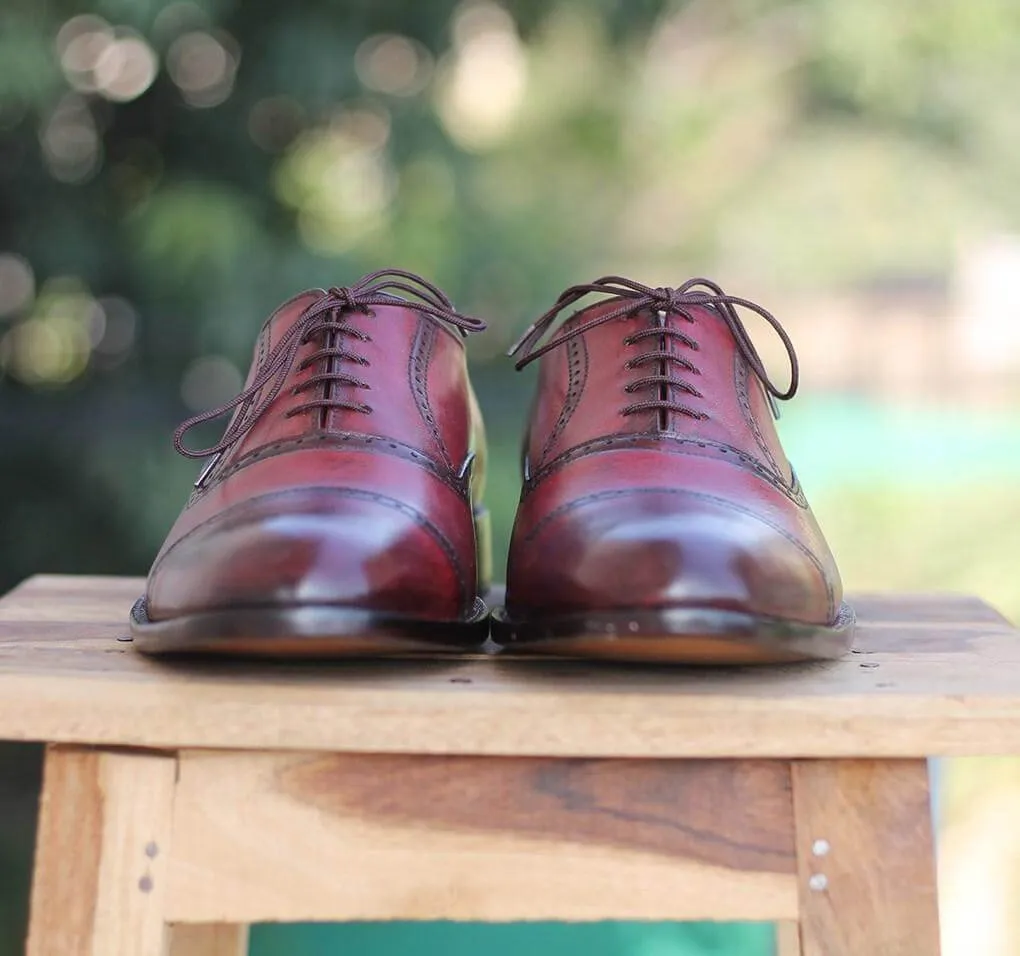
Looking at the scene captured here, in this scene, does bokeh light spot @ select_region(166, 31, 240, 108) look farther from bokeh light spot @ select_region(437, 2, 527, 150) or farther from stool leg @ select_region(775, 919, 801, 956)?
stool leg @ select_region(775, 919, 801, 956)

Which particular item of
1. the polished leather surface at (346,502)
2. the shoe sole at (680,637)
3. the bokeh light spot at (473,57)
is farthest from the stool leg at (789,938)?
the bokeh light spot at (473,57)

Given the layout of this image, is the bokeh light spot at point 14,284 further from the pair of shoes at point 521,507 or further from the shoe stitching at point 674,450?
the shoe stitching at point 674,450

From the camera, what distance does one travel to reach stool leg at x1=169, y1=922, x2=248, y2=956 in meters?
0.62

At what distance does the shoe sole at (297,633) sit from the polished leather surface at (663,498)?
2.6 inches

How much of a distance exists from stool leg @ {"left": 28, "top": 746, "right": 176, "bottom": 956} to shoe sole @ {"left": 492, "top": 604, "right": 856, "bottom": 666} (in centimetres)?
21

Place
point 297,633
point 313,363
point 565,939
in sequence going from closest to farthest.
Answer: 1. point 297,633
2. point 313,363
3. point 565,939

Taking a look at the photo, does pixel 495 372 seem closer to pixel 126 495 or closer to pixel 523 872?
pixel 126 495

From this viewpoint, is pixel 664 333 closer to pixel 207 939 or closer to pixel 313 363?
pixel 313 363

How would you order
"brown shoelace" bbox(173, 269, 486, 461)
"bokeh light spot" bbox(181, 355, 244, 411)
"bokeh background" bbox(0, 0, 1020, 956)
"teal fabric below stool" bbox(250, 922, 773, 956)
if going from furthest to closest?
"bokeh light spot" bbox(181, 355, 244, 411) → "bokeh background" bbox(0, 0, 1020, 956) → "teal fabric below stool" bbox(250, 922, 773, 956) → "brown shoelace" bbox(173, 269, 486, 461)

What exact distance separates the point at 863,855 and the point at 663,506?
20 cm

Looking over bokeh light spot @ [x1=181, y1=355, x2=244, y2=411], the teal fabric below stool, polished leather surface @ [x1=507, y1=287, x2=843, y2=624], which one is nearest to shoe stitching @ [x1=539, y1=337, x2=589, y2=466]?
polished leather surface @ [x1=507, y1=287, x2=843, y2=624]

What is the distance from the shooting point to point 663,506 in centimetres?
58

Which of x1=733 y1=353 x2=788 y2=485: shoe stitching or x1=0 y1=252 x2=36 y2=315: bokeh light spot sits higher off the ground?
x1=0 y1=252 x2=36 y2=315: bokeh light spot

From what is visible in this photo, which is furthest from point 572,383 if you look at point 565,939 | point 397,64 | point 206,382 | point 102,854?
point 397,64
